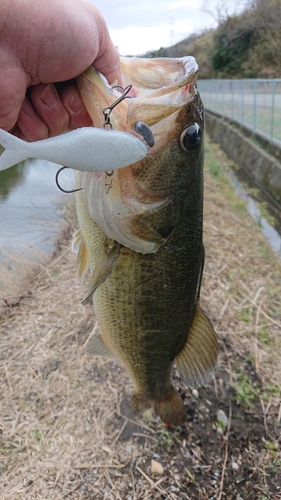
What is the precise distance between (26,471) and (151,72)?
2362 mm

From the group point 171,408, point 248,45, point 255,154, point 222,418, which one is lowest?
point 255,154

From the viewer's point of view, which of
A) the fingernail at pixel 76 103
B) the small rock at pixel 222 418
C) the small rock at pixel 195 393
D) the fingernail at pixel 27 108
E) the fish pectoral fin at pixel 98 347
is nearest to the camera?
the fingernail at pixel 76 103

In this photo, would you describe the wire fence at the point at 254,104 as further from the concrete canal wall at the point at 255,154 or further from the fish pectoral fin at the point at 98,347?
the fish pectoral fin at the point at 98,347

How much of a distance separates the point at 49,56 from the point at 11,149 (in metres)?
0.53

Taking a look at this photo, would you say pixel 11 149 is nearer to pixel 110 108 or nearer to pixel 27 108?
pixel 110 108

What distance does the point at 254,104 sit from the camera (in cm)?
1241

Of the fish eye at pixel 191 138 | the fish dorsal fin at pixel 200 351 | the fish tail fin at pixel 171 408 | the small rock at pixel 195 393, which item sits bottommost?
the small rock at pixel 195 393

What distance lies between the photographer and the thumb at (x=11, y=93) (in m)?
1.41

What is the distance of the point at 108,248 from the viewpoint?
165 centimetres

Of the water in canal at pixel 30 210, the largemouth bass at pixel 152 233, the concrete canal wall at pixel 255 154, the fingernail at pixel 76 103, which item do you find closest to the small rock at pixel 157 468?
the largemouth bass at pixel 152 233

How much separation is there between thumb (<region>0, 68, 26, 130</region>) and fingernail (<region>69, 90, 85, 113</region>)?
0.18m

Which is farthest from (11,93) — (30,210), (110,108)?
(30,210)

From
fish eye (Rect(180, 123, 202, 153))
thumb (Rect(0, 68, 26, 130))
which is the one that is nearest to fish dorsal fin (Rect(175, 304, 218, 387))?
fish eye (Rect(180, 123, 202, 153))

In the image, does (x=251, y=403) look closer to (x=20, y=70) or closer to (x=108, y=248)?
(x=108, y=248)
